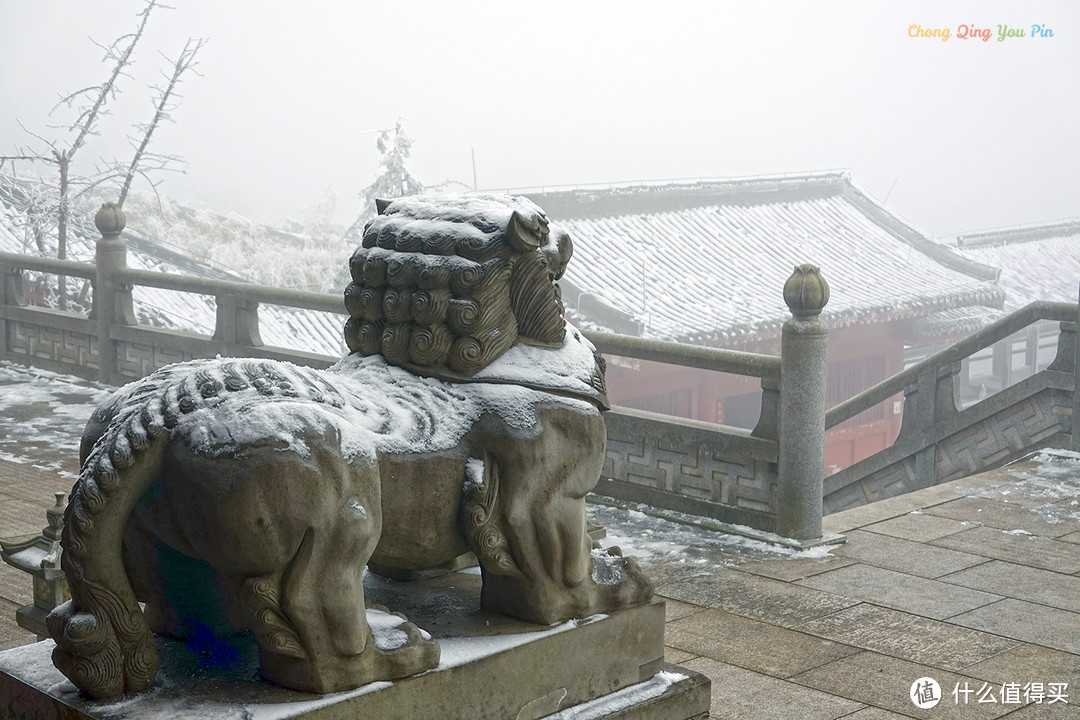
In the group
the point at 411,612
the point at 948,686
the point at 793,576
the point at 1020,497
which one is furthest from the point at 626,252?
the point at 411,612

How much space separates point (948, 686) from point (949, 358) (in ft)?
11.8

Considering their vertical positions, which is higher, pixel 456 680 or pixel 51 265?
pixel 51 265

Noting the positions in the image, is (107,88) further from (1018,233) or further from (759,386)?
(1018,233)

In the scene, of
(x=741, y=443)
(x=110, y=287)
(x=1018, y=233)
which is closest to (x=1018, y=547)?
(x=741, y=443)

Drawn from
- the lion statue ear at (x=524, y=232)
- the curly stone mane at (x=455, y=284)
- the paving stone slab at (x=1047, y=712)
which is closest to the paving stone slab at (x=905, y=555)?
the paving stone slab at (x=1047, y=712)

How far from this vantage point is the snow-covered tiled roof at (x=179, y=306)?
39.3 ft

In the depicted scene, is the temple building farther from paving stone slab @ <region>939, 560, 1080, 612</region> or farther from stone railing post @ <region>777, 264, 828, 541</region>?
paving stone slab @ <region>939, 560, 1080, 612</region>

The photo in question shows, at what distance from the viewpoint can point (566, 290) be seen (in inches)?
565

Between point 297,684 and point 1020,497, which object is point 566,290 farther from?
point 297,684

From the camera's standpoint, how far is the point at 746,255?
16.3 meters

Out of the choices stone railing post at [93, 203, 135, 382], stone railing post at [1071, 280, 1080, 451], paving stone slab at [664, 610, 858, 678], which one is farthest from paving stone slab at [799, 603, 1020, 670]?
stone railing post at [93, 203, 135, 382]

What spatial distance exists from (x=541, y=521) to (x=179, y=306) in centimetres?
1035

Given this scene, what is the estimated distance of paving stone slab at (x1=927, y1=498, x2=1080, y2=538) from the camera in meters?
5.69

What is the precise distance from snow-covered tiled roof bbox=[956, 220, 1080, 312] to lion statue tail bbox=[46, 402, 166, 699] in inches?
724
